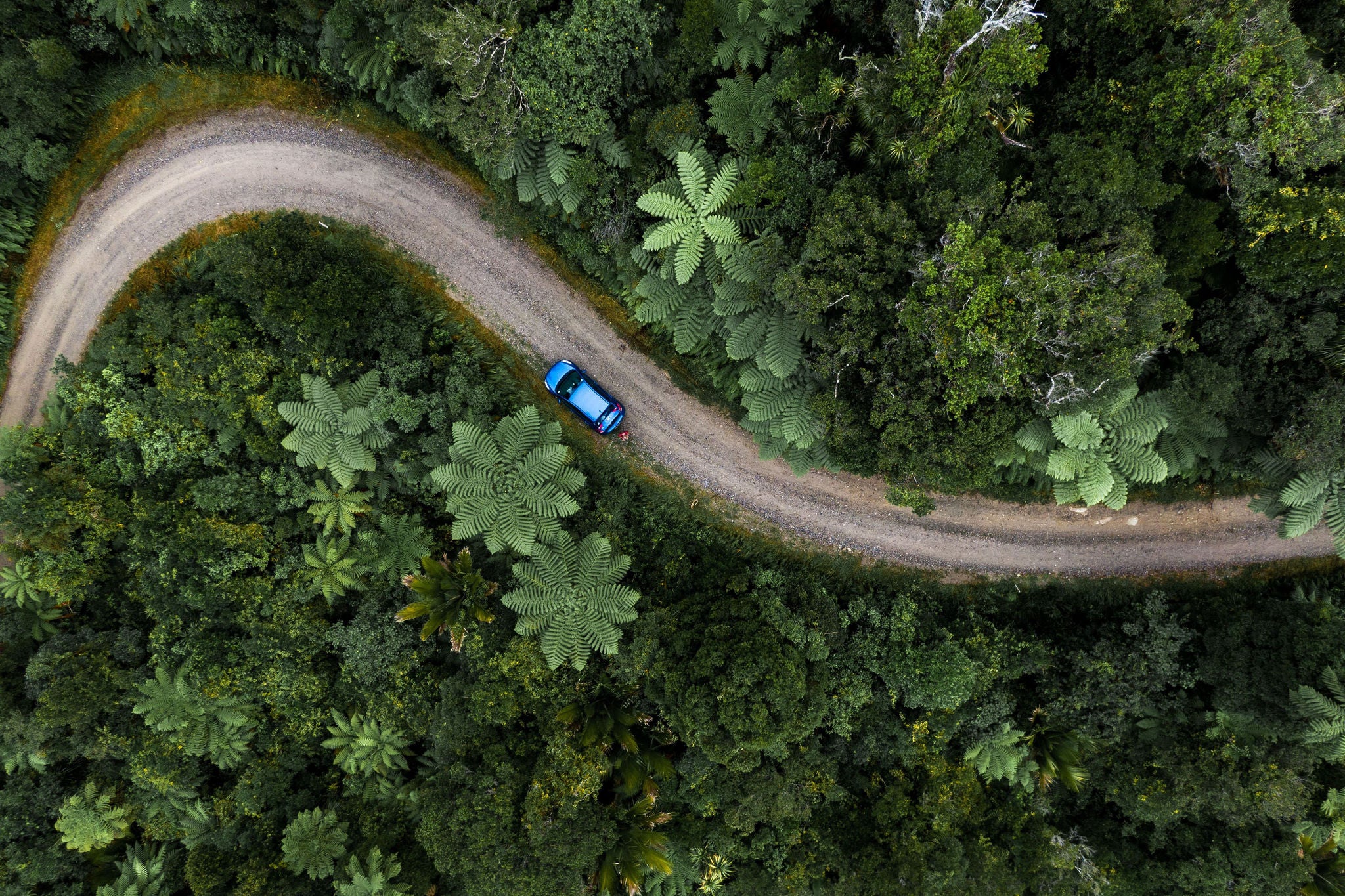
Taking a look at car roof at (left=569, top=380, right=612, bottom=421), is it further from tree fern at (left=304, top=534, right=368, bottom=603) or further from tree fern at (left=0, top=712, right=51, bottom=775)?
tree fern at (left=0, top=712, right=51, bottom=775)

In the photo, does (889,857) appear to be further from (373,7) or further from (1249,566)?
(373,7)

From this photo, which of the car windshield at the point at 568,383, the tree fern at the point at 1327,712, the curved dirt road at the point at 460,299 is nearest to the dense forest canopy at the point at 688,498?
the tree fern at the point at 1327,712

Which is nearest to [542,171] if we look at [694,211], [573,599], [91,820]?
[694,211]

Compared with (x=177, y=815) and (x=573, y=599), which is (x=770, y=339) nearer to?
(x=573, y=599)

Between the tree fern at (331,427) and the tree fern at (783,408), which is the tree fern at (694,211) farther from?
the tree fern at (331,427)

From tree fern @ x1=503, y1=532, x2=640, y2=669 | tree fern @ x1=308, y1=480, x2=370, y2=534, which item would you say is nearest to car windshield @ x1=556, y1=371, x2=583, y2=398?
tree fern @ x1=503, y1=532, x2=640, y2=669
